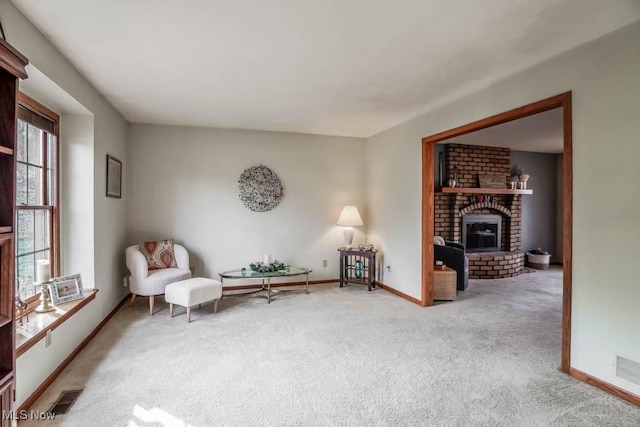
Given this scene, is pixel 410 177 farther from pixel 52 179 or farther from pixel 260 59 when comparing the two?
pixel 52 179

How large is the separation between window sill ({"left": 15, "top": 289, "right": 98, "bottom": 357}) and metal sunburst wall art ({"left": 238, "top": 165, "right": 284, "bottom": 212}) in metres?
2.61

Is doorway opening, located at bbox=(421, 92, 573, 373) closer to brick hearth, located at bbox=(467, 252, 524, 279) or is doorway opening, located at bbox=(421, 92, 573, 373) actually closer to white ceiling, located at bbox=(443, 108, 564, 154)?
white ceiling, located at bbox=(443, 108, 564, 154)

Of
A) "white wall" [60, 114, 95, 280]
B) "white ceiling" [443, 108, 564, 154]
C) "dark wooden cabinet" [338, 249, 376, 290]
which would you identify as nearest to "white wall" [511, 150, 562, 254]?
"white ceiling" [443, 108, 564, 154]

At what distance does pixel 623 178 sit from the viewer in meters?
2.20

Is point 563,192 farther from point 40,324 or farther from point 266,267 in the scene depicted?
point 40,324

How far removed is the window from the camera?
2504mm

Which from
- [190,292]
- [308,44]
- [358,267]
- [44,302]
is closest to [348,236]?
[358,267]

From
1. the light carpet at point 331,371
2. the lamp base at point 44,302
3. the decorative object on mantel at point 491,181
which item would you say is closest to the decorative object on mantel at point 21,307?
the lamp base at point 44,302

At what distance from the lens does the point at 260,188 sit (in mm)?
5156

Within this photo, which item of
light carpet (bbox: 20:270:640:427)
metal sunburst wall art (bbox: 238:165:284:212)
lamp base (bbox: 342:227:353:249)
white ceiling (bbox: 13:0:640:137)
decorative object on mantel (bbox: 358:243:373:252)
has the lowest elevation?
light carpet (bbox: 20:270:640:427)

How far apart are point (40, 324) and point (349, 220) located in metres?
3.85

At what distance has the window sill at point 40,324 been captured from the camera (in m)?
1.95

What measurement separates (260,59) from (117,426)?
263cm

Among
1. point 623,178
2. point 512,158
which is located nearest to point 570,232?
point 623,178
